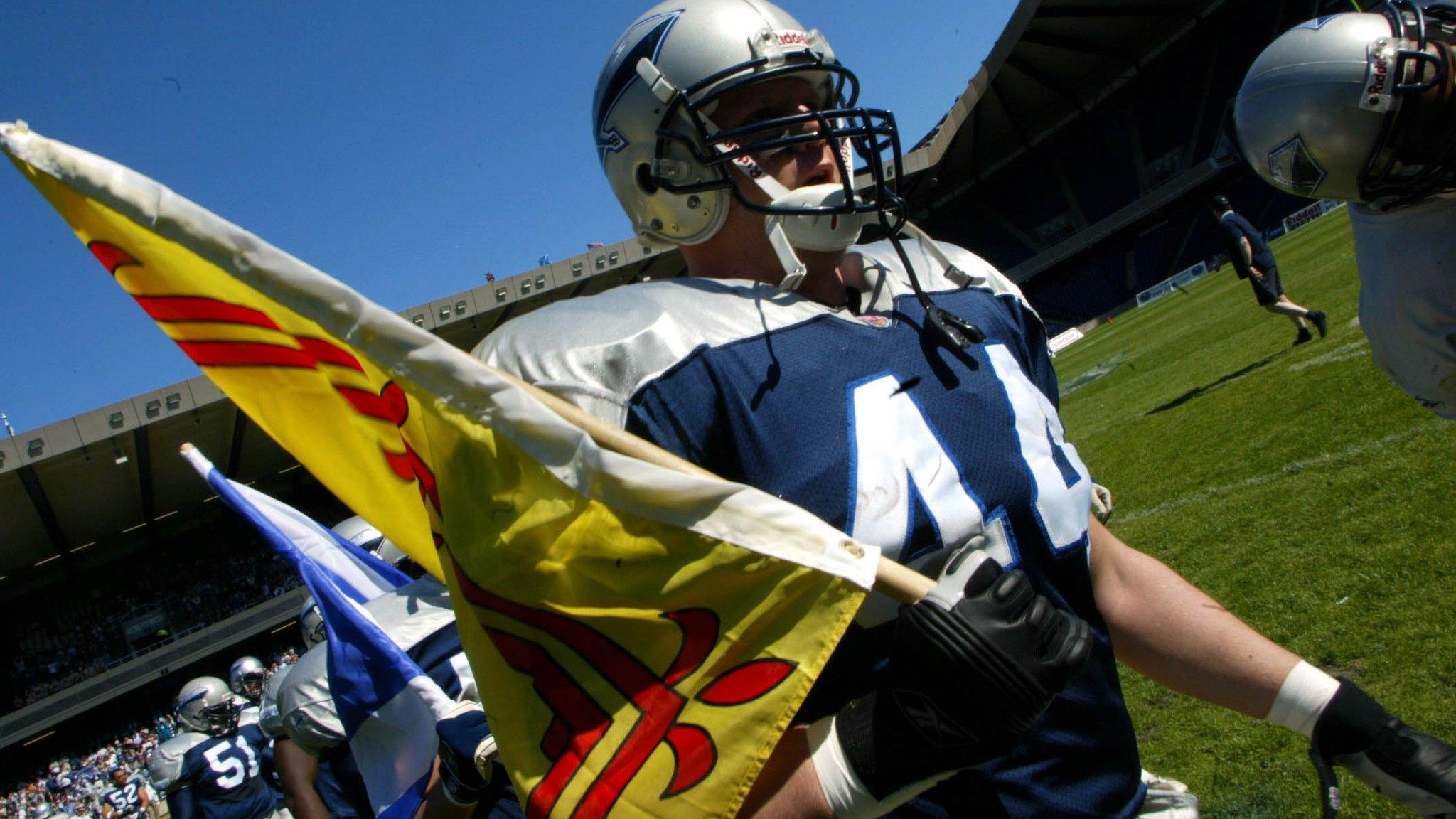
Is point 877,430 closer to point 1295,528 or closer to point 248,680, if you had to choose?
point 1295,528

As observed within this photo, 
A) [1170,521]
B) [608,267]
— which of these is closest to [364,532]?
[1170,521]

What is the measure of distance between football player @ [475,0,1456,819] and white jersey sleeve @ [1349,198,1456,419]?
4.41 feet

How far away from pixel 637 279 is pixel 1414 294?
1477cm

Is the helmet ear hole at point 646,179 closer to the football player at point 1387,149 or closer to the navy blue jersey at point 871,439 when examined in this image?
the navy blue jersey at point 871,439

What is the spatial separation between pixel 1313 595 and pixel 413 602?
3.36 m

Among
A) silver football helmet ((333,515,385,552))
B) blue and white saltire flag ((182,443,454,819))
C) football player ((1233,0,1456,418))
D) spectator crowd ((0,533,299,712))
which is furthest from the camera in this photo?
spectator crowd ((0,533,299,712))

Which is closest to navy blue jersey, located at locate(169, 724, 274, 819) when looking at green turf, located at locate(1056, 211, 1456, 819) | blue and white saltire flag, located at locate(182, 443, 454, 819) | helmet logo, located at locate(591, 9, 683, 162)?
blue and white saltire flag, located at locate(182, 443, 454, 819)

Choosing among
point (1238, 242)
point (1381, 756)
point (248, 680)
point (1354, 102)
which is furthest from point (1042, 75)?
point (1381, 756)

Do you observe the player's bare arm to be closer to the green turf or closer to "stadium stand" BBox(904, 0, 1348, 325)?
the green turf

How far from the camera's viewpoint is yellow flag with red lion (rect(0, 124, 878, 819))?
3.87ft

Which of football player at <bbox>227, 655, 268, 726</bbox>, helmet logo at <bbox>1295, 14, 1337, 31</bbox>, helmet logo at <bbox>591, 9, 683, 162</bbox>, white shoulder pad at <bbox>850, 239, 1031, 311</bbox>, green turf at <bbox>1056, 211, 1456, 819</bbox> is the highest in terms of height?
helmet logo at <bbox>591, 9, 683, 162</bbox>

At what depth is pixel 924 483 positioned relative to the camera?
54.9 inches

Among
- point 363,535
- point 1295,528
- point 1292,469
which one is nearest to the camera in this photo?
point 1295,528

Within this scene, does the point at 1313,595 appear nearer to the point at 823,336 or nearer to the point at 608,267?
the point at 823,336
